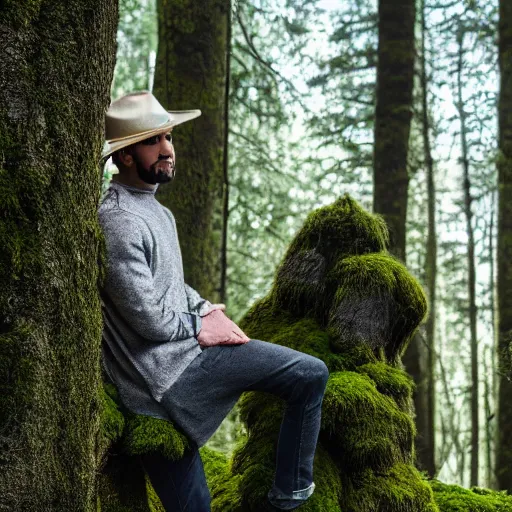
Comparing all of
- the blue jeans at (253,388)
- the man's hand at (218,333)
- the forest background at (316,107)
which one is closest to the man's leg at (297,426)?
the blue jeans at (253,388)

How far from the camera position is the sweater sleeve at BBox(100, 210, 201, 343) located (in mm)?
3402

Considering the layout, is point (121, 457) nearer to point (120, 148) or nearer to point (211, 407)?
point (211, 407)

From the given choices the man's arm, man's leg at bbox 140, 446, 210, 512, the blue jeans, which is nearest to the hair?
the man's arm

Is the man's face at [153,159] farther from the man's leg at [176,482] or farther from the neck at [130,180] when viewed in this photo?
the man's leg at [176,482]

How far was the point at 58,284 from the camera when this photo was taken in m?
3.10

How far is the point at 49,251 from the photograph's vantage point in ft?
10.1

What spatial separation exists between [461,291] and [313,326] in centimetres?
1464

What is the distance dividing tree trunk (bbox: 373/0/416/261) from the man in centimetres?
537

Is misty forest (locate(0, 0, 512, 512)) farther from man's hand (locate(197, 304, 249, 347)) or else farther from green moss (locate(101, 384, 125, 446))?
man's hand (locate(197, 304, 249, 347))

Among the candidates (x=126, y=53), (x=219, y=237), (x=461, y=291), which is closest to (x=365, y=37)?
(x=126, y=53)

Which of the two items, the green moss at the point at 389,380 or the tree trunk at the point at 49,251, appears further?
the green moss at the point at 389,380

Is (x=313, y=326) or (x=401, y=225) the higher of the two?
(x=401, y=225)

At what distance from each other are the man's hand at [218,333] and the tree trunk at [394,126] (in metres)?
5.42

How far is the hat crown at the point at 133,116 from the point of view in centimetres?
366
